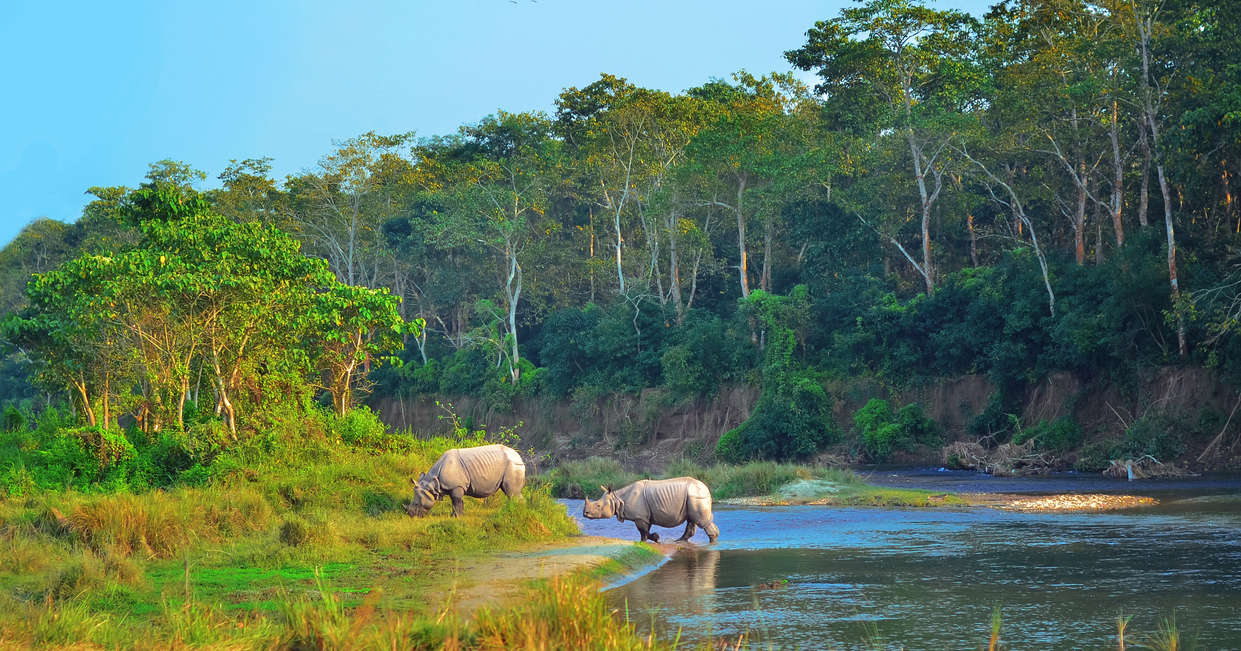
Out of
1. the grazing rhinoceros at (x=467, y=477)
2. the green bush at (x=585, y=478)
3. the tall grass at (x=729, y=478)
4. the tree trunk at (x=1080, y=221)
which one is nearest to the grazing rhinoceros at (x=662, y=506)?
the grazing rhinoceros at (x=467, y=477)

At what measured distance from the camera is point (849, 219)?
49.9m

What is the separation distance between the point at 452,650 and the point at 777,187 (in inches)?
1640

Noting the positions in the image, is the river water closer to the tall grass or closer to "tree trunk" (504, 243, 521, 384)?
the tall grass

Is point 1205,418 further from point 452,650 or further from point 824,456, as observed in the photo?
point 452,650

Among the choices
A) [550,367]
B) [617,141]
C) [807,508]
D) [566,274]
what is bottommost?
[807,508]

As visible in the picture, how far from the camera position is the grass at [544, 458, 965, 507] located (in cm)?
2702

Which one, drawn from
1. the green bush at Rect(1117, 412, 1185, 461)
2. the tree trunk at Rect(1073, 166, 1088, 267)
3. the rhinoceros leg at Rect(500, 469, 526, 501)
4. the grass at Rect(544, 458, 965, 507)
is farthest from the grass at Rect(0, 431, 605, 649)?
the tree trunk at Rect(1073, 166, 1088, 267)

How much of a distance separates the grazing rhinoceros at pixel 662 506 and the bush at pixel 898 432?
23.4m

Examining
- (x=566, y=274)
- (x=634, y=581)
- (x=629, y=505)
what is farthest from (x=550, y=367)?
(x=634, y=581)

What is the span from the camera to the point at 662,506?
19750 millimetres

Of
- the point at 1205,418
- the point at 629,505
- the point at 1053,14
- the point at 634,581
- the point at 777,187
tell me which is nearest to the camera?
the point at 634,581

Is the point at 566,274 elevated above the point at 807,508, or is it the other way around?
the point at 566,274

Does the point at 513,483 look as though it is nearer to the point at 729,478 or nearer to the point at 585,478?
the point at 729,478

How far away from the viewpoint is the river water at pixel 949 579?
1186 cm
